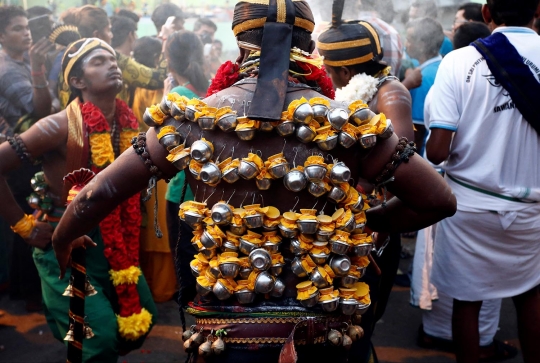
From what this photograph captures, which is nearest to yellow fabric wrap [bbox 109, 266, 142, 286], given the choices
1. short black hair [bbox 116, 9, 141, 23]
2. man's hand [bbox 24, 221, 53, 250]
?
man's hand [bbox 24, 221, 53, 250]

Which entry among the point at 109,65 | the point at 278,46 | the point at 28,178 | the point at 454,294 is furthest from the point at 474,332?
the point at 28,178

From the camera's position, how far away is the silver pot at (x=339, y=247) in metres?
2.05

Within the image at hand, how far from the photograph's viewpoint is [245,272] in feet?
6.74

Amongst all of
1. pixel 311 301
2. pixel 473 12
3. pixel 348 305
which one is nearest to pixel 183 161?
pixel 311 301

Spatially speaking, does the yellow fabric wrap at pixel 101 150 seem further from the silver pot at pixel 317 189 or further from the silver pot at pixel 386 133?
the silver pot at pixel 386 133

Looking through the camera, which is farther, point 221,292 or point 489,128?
point 489,128

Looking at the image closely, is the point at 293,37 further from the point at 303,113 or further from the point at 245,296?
the point at 245,296

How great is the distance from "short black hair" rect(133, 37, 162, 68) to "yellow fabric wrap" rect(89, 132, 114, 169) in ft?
8.50

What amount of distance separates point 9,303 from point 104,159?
267 cm

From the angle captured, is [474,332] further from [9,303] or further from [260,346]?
[9,303]

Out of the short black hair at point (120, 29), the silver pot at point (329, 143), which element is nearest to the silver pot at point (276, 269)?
the silver pot at point (329, 143)

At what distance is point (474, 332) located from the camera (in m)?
3.59

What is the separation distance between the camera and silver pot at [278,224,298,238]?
2.01 metres

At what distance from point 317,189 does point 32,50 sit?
12.5 feet
